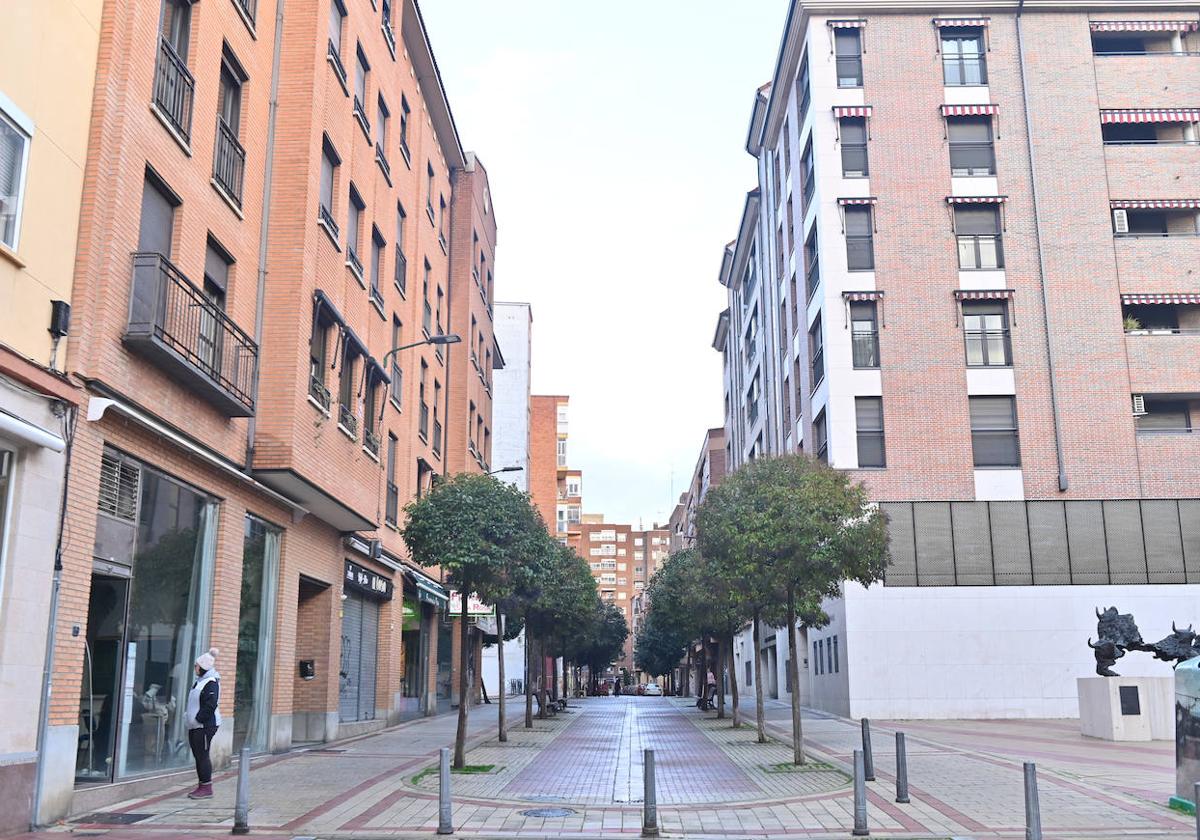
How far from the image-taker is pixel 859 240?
3684 centimetres

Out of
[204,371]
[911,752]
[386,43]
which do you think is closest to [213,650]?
[204,371]

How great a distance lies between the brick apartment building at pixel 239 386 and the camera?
12.9m

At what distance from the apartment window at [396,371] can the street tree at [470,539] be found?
1006 cm

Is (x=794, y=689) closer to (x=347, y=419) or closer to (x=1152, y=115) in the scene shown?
(x=347, y=419)

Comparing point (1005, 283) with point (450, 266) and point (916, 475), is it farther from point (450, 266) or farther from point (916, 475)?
point (450, 266)

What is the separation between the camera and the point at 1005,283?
35.9m

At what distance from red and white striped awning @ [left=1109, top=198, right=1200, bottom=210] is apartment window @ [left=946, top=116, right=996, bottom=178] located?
4.15 metres

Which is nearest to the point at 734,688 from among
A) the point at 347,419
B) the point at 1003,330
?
the point at 1003,330

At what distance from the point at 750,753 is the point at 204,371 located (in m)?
12.4

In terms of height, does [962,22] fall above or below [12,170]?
above

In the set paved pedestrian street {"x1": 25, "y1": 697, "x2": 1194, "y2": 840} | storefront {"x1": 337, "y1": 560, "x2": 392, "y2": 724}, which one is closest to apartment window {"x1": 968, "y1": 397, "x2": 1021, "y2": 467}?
paved pedestrian street {"x1": 25, "y1": 697, "x2": 1194, "y2": 840}

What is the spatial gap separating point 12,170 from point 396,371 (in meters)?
17.8

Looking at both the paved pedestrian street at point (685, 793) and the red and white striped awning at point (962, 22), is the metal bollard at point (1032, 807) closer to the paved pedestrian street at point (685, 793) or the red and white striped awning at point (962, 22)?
the paved pedestrian street at point (685, 793)

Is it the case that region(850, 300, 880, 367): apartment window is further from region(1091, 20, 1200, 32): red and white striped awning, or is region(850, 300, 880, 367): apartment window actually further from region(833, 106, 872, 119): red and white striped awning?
region(1091, 20, 1200, 32): red and white striped awning
